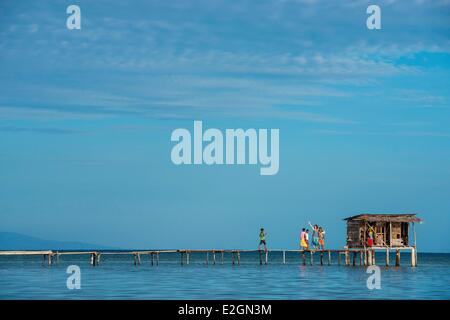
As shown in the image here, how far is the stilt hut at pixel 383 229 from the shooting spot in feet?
173

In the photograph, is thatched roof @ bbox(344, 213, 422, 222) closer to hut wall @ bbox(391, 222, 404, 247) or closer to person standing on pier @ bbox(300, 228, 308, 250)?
hut wall @ bbox(391, 222, 404, 247)

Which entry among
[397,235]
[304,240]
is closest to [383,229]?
[397,235]

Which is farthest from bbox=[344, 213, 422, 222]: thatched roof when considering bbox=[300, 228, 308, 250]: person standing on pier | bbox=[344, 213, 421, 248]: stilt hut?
bbox=[300, 228, 308, 250]: person standing on pier

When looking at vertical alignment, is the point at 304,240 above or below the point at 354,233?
below

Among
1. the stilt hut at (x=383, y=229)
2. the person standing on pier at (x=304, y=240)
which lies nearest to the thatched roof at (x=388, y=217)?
the stilt hut at (x=383, y=229)

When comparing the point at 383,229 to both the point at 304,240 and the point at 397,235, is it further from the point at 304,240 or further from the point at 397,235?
the point at 304,240

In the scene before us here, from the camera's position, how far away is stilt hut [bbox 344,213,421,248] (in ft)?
173

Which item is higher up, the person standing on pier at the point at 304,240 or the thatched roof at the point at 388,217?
the thatched roof at the point at 388,217

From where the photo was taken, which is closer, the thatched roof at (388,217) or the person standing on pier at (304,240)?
the thatched roof at (388,217)

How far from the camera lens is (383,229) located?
53469 mm

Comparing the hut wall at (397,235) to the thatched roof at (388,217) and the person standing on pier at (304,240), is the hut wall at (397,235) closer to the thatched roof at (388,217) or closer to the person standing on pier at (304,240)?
the thatched roof at (388,217)
